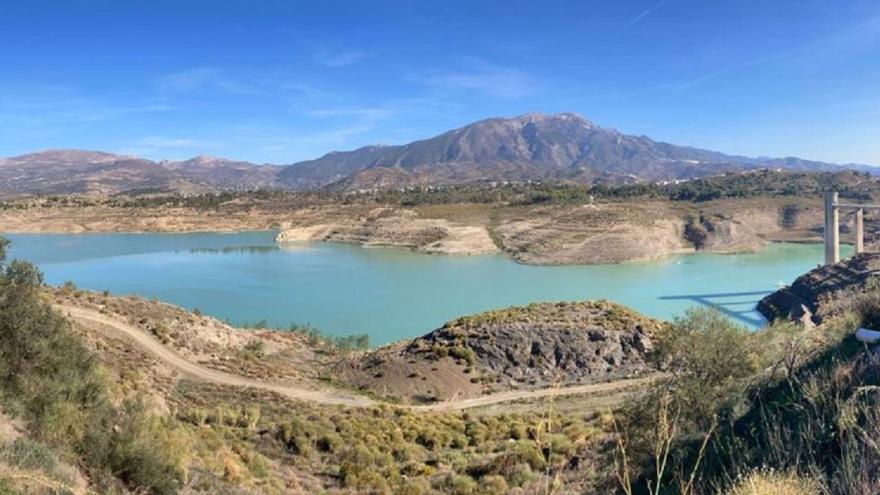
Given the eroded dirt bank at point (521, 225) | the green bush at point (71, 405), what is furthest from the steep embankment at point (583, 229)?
the green bush at point (71, 405)

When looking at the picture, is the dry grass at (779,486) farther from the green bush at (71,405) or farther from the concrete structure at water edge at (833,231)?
the concrete structure at water edge at (833,231)

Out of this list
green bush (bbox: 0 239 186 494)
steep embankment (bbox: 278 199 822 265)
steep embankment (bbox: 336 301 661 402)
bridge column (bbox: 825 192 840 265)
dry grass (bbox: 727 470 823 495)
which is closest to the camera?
dry grass (bbox: 727 470 823 495)

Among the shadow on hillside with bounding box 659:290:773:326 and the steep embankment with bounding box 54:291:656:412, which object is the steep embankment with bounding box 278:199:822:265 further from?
the steep embankment with bounding box 54:291:656:412

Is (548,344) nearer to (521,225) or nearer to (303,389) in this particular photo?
(303,389)

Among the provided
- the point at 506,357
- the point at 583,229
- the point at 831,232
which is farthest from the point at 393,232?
the point at 506,357

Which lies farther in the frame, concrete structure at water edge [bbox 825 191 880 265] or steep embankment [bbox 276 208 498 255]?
steep embankment [bbox 276 208 498 255]

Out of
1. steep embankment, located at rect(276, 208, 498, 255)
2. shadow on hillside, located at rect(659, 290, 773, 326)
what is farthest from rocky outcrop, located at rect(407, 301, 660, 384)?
steep embankment, located at rect(276, 208, 498, 255)
